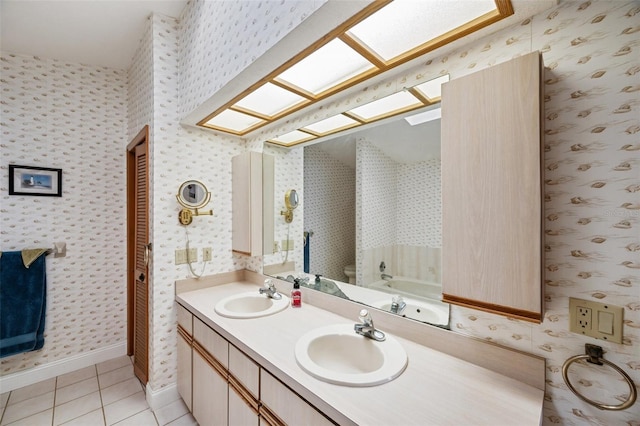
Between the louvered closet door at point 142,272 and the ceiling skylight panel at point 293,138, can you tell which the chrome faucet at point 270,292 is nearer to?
the louvered closet door at point 142,272

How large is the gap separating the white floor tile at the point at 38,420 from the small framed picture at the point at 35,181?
66.1 inches

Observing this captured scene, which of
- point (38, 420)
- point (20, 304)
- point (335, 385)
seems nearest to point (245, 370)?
point (335, 385)

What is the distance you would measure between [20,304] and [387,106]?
3.17m

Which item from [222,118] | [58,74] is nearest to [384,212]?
[222,118]

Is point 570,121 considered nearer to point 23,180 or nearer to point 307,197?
point 307,197

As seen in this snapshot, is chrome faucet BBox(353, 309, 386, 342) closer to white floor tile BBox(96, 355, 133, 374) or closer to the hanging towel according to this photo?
white floor tile BBox(96, 355, 133, 374)

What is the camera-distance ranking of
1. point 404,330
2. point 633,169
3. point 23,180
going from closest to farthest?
point 633,169 → point 404,330 → point 23,180

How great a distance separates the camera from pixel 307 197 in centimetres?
191

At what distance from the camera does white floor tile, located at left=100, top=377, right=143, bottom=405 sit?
1946mm

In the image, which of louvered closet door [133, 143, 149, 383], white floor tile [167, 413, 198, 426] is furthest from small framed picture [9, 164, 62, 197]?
white floor tile [167, 413, 198, 426]

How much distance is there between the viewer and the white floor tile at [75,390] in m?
1.95

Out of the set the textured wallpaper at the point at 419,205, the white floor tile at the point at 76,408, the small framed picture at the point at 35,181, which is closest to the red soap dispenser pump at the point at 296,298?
the textured wallpaper at the point at 419,205

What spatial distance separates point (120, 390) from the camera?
204cm

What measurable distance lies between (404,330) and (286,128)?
1548mm
